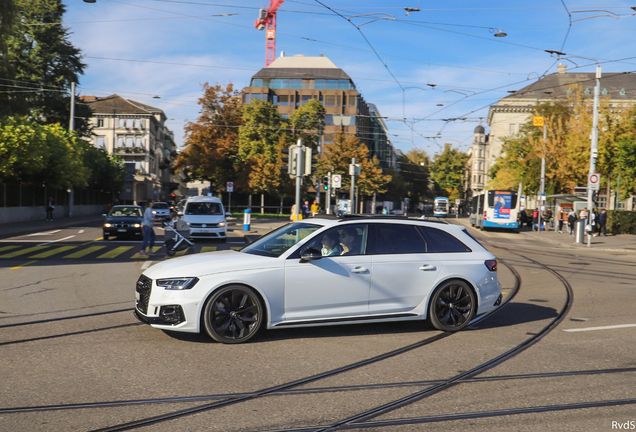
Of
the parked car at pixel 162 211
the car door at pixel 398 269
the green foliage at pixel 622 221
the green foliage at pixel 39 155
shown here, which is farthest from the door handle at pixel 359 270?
the parked car at pixel 162 211

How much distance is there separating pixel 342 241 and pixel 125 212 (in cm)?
1932

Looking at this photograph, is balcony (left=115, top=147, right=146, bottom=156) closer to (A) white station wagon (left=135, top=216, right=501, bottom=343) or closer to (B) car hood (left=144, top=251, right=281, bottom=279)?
(A) white station wagon (left=135, top=216, right=501, bottom=343)

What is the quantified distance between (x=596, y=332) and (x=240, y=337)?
4620mm

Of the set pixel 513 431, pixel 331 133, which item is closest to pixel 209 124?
pixel 331 133

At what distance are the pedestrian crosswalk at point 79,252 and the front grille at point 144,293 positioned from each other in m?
9.87

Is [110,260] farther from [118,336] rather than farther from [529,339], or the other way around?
[529,339]

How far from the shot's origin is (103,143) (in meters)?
88.3

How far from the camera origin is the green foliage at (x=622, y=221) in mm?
34938

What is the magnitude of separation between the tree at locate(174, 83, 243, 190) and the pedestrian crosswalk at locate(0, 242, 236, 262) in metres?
32.4

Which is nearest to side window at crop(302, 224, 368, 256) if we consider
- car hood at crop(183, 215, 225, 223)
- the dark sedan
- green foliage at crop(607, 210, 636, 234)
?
car hood at crop(183, 215, 225, 223)

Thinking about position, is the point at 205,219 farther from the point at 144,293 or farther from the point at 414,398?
the point at 414,398

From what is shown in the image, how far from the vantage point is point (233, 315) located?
637 centimetres

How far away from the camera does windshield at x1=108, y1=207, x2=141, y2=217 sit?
2397cm

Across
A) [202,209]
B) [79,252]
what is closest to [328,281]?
[79,252]
